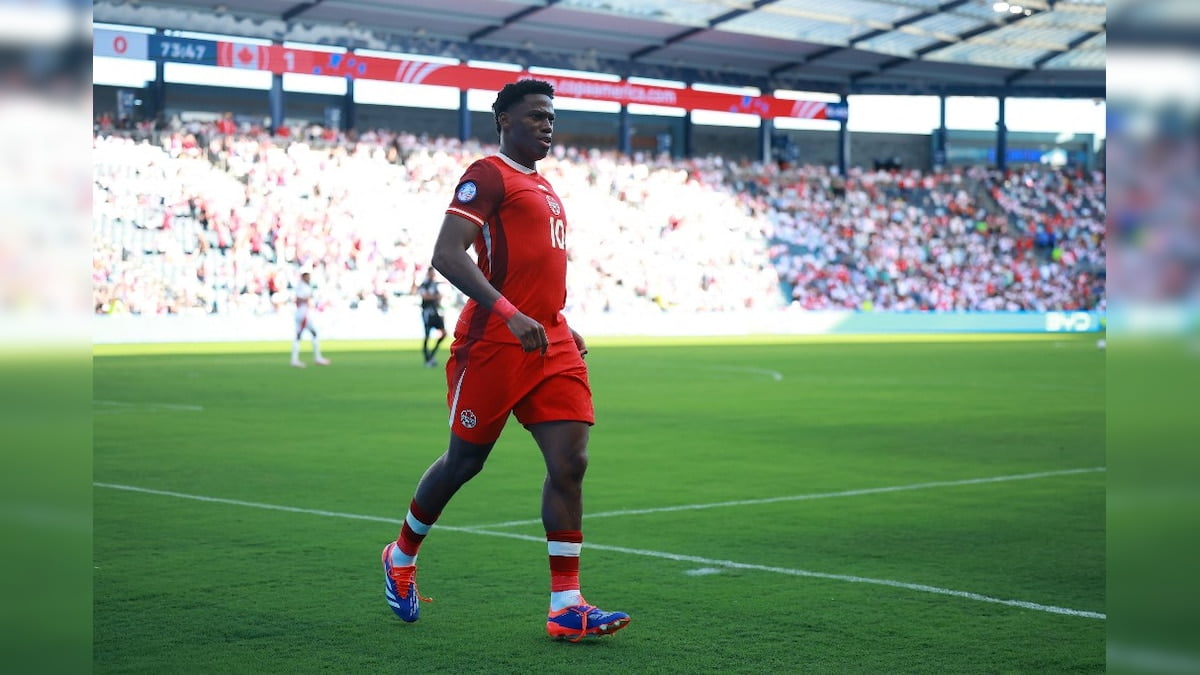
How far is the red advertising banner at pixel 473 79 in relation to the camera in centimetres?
4338

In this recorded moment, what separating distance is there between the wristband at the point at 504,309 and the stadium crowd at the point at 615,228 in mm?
25720

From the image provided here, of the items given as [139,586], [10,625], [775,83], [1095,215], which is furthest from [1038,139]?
[10,625]

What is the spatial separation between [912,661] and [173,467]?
8095 mm

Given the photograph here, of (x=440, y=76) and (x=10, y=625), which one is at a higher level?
(x=440, y=76)

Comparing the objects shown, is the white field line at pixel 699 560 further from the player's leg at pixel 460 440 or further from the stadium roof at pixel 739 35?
the stadium roof at pixel 739 35

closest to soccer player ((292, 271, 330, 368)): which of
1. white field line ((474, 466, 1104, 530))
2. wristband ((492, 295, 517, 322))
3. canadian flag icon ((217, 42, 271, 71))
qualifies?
white field line ((474, 466, 1104, 530))

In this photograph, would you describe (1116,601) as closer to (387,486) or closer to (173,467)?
(387,486)

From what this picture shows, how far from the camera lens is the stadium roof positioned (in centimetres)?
4538

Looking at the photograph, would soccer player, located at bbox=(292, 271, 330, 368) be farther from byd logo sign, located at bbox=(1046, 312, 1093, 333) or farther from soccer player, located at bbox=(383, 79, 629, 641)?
byd logo sign, located at bbox=(1046, 312, 1093, 333)

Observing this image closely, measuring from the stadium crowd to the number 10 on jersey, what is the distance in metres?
25.4

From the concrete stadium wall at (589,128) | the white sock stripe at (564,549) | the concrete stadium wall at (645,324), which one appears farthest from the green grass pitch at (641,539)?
the concrete stadium wall at (589,128)

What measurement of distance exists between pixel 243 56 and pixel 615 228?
13565 millimetres

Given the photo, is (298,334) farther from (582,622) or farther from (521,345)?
(582,622)

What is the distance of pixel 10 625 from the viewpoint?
5.49ft
